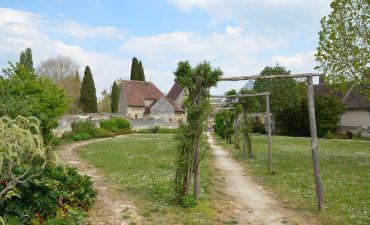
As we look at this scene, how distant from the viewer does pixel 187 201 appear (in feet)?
29.2

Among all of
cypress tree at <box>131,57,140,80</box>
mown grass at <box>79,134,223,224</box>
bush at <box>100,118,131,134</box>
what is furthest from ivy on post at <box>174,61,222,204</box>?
cypress tree at <box>131,57,140,80</box>

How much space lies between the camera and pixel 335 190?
10.8m

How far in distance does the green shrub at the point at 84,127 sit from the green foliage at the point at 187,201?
27144 mm

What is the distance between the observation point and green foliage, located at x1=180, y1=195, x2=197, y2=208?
8.88 metres

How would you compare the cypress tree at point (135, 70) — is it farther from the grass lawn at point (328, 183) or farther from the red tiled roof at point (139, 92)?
the grass lawn at point (328, 183)

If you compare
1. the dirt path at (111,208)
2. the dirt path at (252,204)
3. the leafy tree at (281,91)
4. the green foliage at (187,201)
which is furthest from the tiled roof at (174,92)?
the green foliage at (187,201)

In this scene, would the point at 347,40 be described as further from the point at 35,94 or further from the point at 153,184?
the point at 35,94

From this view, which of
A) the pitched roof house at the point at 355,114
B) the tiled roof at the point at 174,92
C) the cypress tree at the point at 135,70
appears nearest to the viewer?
the pitched roof house at the point at 355,114

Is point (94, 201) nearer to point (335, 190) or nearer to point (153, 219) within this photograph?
point (153, 219)

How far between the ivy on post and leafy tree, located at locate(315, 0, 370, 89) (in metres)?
9.20

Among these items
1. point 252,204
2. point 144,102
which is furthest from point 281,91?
point 252,204

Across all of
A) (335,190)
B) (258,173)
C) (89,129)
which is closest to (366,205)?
(335,190)

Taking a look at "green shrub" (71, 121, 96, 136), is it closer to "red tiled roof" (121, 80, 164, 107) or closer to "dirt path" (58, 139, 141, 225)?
"red tiled roof" (121, 80, 164, 107)

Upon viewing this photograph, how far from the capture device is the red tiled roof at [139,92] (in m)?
51.1
